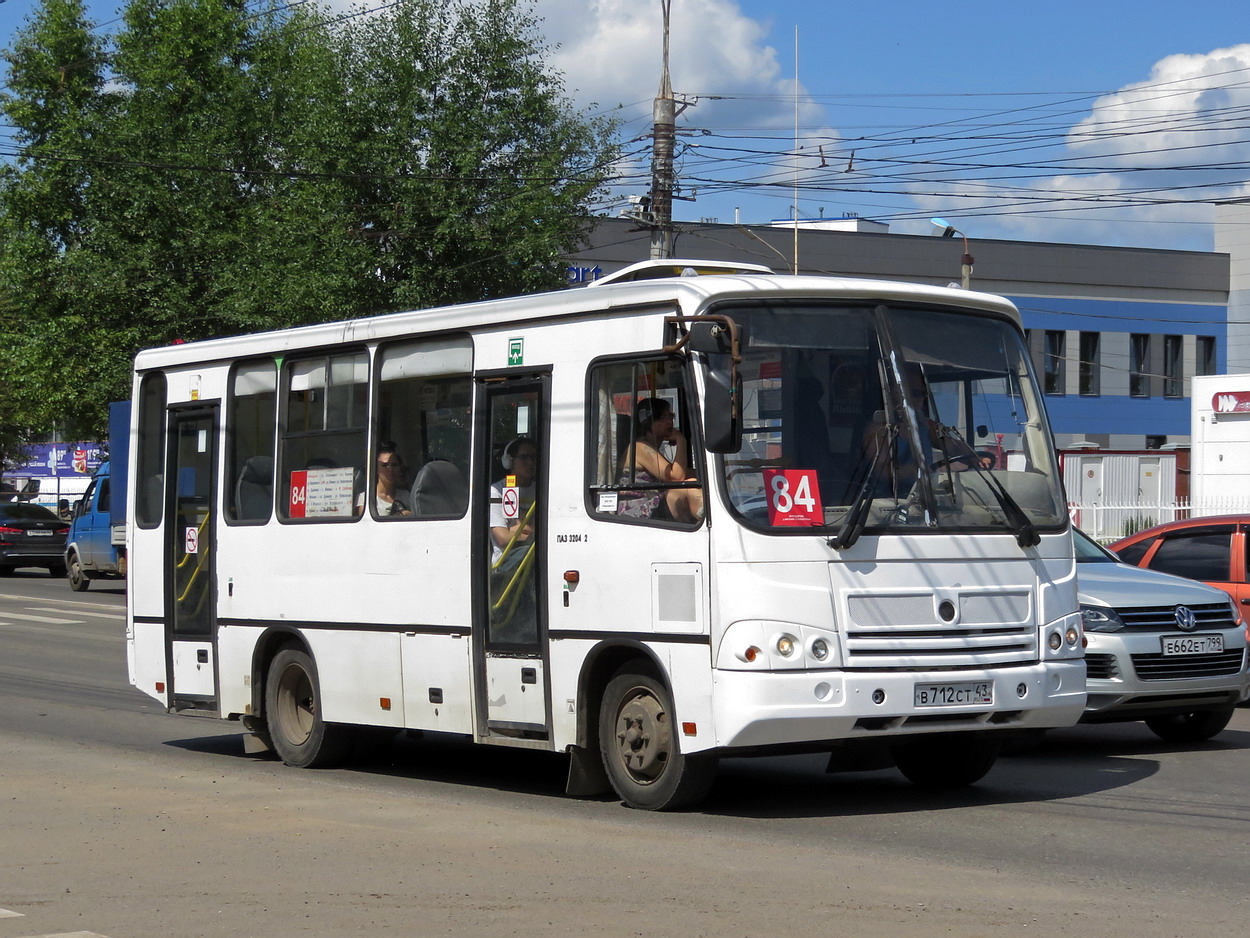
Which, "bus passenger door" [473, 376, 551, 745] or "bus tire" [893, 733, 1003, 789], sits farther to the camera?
"bus tire" [893, 733, 1003, 789]

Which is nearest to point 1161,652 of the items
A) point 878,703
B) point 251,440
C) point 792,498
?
point 878,703

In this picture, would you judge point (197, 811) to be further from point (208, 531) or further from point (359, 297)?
point (359, 297)

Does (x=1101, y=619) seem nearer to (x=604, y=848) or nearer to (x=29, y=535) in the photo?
(x=604, y=848)

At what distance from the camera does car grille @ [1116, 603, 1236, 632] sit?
38.5 feet

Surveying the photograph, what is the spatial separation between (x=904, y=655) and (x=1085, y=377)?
59.2 m

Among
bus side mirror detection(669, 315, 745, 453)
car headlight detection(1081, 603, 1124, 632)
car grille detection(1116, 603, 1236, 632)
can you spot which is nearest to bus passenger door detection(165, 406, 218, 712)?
bus side mirror detection(669, 315, 745, 453)

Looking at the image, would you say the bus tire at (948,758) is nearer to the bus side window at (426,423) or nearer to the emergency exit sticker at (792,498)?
the emergency exit sticker at (792,498)

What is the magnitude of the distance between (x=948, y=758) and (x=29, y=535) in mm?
33209

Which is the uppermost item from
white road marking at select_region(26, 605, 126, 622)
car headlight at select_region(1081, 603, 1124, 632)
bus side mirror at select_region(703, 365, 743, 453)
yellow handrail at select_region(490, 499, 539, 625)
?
bus side mirror at select_region(703, 365, 743, 453)

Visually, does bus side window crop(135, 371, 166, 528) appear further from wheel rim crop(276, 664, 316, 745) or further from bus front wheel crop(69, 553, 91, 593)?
bus front wheel crop(69, 553, 91, 593)

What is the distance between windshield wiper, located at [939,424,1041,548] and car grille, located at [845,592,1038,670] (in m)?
0.31

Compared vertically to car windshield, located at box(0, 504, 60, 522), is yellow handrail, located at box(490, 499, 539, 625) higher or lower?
lower

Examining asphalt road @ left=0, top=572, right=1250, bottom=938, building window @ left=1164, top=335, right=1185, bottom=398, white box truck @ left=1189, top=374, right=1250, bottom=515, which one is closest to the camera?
asphalt road @ left=0, top=572, right=1250, bottom=938

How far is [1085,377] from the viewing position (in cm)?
6556
